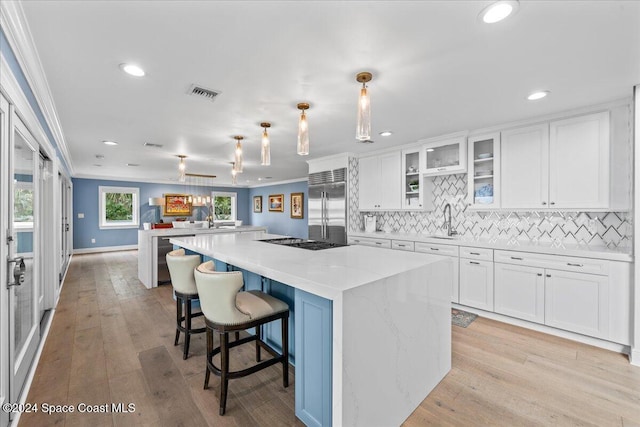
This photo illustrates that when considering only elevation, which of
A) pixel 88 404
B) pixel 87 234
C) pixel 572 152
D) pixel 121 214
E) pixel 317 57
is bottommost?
pixel 88 404

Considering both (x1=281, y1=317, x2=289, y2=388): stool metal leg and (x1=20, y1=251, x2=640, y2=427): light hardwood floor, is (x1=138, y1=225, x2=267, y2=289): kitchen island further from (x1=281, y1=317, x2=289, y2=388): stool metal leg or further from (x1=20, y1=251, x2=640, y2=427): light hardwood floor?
(x1=281, y1=317, x2=289, y2=388): stool metal leg

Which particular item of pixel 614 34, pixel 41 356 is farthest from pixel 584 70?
pixel 41 356

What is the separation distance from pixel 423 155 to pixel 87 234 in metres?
9.46

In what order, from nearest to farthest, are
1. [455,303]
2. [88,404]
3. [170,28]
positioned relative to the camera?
[170,28], [88,404], [455,303]

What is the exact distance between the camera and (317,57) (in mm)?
1936

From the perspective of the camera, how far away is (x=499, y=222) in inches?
148

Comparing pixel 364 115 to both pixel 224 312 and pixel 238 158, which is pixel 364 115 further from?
pixel 238 158

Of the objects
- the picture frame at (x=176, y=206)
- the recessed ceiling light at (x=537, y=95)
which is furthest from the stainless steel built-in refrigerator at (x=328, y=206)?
the picture frame at (x=176, y=206)

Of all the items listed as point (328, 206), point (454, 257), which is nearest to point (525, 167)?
point (454, 257)

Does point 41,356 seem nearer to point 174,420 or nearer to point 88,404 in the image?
point 88,404

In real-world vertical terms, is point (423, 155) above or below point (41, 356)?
above

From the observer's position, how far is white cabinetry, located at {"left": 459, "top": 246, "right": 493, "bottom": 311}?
3.36 m

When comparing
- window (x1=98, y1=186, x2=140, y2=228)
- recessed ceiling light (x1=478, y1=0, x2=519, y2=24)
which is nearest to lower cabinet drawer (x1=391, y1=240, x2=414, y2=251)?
recessed ceiling light (x1=478, y1=0, x2=519, y2=24)

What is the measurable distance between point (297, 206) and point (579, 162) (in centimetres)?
717
